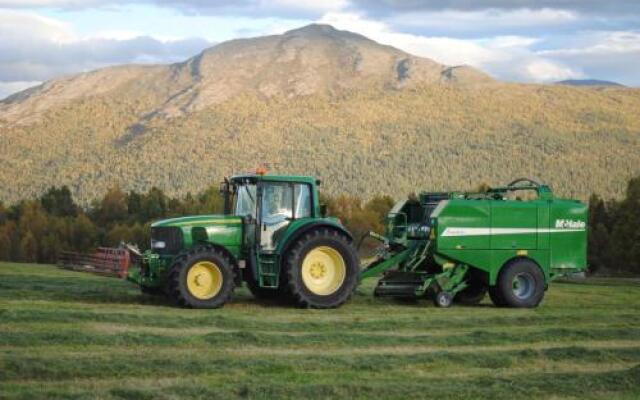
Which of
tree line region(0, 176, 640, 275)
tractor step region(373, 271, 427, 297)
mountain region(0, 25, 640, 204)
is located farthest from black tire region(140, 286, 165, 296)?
mountain region(0, 25, 640, 204)

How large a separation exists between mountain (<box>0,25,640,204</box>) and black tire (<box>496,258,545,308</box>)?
11326 cm

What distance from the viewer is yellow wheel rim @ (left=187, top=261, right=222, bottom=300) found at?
1775cm

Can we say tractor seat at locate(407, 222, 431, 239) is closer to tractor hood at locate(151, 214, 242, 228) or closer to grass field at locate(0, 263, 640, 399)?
grass field at locate(0, 263, 640, 399)

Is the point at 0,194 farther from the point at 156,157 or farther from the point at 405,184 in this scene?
the point at 405,184

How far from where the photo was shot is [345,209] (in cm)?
9106

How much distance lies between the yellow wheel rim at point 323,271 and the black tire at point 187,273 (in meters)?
1.32

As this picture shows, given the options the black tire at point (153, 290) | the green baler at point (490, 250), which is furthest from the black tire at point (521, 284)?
the black tire at point (153, 290)

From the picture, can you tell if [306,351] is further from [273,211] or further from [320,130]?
[320,130]

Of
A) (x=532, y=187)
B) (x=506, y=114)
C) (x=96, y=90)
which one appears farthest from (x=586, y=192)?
(x=532, y=187)

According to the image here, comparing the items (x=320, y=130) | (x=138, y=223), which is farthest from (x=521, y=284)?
(x=320, y=130)

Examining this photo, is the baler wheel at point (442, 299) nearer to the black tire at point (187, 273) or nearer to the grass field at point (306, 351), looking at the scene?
the grass field at point (306, 351)

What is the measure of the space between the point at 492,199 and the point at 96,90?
17710cm

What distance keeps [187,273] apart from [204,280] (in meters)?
0.37

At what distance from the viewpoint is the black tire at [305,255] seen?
18.2 m
